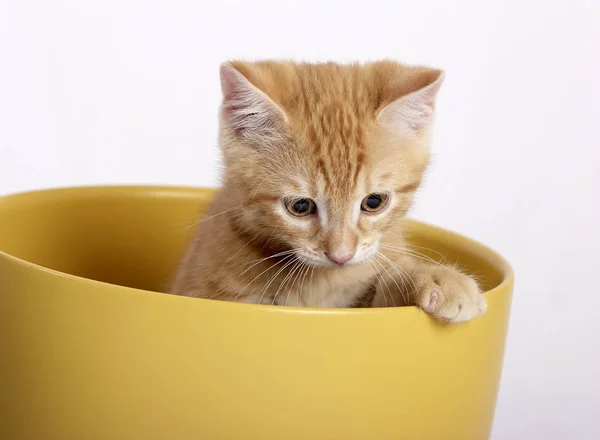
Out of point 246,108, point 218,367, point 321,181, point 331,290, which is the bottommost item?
point 331,290

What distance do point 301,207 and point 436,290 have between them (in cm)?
29

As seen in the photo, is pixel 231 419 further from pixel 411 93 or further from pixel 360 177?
pixel 411 93

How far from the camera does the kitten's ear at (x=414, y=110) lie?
1221 millimetres

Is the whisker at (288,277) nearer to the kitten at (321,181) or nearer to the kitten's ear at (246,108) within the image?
the kitten at (321,181)

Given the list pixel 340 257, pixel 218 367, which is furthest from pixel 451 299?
pixel 218 367

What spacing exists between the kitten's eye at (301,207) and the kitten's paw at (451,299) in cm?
22

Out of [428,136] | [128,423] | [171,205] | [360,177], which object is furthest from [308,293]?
[171,205]

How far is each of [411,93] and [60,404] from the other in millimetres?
712

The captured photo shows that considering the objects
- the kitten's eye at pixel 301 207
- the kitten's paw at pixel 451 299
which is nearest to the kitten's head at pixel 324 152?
the kitten's eye at pixel 301 207

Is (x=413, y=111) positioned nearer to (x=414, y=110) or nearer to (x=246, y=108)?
(x=414, y=110)

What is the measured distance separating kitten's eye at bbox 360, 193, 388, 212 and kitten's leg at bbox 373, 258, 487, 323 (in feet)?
0.38

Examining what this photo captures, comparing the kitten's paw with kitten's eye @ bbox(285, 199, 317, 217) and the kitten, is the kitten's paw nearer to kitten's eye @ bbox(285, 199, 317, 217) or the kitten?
the kitten

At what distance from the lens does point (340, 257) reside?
1.21 metres

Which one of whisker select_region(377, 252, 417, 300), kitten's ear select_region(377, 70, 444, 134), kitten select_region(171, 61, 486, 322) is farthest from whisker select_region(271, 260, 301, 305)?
kitten's ear select_region(377, 70, 444, 134)
